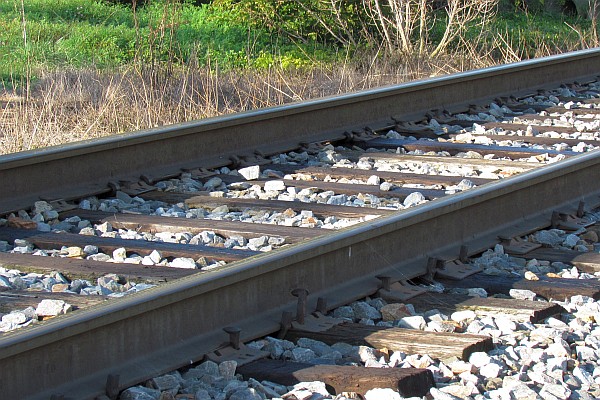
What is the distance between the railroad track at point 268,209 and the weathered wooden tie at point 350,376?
10.4 inches

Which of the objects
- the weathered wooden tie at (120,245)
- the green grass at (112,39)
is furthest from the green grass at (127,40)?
the weathered wooden tie at (120,245)

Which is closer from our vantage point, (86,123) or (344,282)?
(344,282)

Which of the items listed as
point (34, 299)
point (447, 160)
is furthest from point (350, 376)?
point (447, 160)

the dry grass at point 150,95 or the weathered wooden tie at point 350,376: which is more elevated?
the weathered wooden tie at point 350,376

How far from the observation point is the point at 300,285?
150 inches

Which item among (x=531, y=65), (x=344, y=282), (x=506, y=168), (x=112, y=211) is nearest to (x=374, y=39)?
(x=531, y=65)

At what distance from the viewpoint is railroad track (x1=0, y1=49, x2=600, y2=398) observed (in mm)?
3178

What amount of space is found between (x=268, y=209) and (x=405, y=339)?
6.03ft

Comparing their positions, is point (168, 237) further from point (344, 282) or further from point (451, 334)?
point (451, 334)

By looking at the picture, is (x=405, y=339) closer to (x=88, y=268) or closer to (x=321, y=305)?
(x=321, y=305)

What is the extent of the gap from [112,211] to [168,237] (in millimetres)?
626

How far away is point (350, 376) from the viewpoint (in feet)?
10.1

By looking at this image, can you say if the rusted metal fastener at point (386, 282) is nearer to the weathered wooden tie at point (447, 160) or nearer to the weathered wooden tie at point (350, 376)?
the weathered wooden tie at point (350, 376)

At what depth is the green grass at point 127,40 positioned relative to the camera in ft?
44.4
